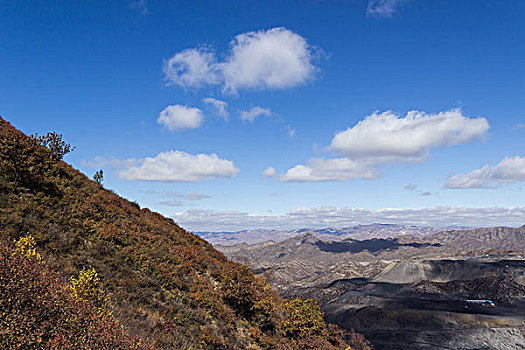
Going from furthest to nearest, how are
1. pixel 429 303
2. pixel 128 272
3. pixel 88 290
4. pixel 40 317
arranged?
pixel 429 303 → pixel 128 272 → pixel 88 290 → pixel 40 317

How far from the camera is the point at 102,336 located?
7.78 m

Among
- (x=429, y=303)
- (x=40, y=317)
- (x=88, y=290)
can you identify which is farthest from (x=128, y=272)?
(x=429, y=303)

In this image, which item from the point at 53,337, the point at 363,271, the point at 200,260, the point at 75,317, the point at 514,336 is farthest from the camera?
the point at 363,271

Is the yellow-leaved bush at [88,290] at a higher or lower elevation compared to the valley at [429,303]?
higher

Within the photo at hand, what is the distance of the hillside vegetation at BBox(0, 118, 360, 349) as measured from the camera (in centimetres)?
1368

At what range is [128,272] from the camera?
17281 mm

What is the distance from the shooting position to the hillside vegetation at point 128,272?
13.7 meters

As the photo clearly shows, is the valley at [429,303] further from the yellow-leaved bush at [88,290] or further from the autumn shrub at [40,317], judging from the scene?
the autumn shrub at [40,317]

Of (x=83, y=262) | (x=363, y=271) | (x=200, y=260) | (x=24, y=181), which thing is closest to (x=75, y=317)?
(x=83, y=262)

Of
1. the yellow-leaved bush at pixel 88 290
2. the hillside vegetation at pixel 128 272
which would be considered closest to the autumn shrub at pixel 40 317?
the hillside vegetation at pixel 128 272

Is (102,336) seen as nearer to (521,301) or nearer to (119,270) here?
(119,270)

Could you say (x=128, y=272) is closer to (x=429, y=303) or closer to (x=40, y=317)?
(x=40, y=317)

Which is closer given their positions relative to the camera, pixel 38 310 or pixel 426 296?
pixel 38 310

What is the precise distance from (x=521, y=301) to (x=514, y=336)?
178 ft
